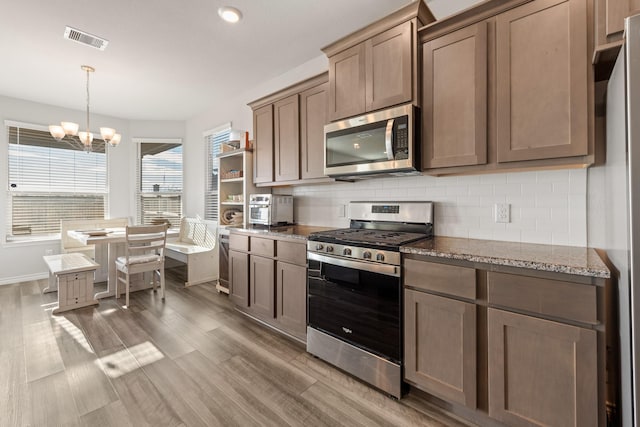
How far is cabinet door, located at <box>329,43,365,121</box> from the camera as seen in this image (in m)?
2.22

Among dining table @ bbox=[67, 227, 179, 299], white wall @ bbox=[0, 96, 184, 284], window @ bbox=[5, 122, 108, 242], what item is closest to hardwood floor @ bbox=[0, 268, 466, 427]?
dining table @ bbox=[67, 227, 179, 299]

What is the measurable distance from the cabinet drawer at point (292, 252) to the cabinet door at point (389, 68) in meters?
1.26

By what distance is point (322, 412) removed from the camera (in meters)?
1.69

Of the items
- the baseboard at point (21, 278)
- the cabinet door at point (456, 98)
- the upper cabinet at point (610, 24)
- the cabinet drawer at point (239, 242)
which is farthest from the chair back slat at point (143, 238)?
the upper cabinet at point (610, 24)

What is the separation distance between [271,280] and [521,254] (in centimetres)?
198

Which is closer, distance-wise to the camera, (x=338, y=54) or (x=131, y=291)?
(x=338, y=54)

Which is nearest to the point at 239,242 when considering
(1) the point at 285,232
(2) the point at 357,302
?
(1) the point at 285,232

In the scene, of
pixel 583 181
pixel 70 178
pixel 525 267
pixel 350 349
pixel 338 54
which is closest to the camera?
pixel 525 267

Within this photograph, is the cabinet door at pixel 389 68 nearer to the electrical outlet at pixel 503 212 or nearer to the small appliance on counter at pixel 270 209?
the electrical outlet at pixel 503 212

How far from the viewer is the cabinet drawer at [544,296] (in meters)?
1.22

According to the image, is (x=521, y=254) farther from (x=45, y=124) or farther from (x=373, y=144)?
(x=45, y=124)

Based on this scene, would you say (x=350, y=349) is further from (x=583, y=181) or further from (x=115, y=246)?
(x=115, y=246)

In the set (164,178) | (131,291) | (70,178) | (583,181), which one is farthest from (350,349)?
(70,178)

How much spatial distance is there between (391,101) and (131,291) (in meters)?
4.09
